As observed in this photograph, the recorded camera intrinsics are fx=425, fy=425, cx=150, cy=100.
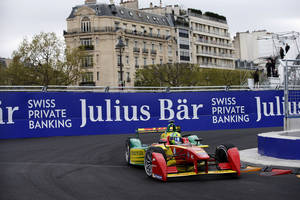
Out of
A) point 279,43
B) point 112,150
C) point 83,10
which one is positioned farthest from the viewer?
point 83,10

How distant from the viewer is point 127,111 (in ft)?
67.1

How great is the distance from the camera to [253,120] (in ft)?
74.7

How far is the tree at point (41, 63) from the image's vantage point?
163ft

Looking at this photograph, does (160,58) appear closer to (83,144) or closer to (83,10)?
(83,10)

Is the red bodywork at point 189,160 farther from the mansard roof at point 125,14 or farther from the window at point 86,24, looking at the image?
the mansard roof at point 125,14

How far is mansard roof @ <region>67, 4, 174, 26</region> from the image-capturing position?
3093 inches

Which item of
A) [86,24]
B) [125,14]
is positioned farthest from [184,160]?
[125,14]

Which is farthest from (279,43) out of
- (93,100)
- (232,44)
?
(232,44)

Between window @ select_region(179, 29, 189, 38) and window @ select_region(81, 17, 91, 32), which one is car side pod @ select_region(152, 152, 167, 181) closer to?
window @ select_region(81, 17, 91, 32)

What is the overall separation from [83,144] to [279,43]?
84.1 feet

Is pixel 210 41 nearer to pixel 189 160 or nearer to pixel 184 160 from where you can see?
pixel 184 160

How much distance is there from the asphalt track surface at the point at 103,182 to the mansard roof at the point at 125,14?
2659 inches

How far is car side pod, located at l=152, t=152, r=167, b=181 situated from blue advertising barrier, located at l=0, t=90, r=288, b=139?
10785 mm

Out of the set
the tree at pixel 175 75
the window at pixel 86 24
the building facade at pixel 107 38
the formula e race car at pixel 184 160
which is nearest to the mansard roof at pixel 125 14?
the building facade at pixel 107 38
